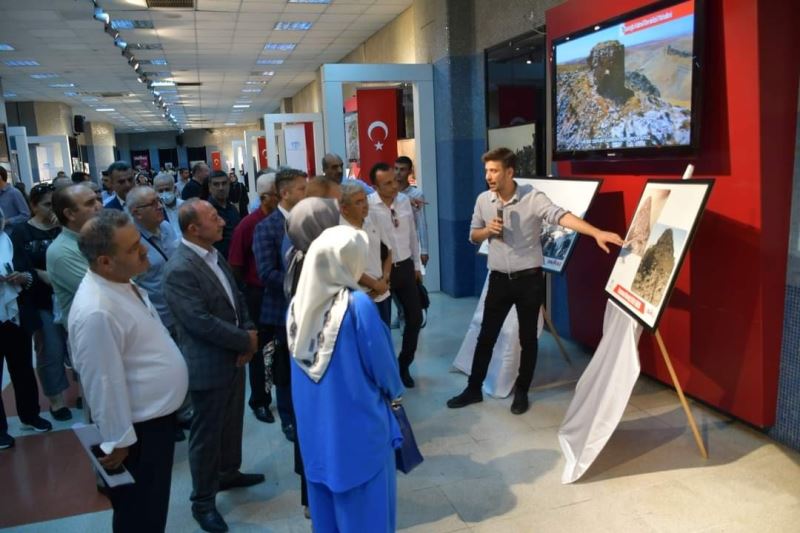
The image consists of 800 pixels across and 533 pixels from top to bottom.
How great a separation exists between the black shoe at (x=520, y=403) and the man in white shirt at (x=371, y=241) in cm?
101

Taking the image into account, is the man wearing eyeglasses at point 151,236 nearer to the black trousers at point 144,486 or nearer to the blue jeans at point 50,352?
the blue jeans at point 50,352

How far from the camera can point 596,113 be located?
3832mm

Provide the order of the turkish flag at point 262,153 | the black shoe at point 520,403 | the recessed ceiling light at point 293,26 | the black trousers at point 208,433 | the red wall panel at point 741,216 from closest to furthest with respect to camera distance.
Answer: the black trousers at point 208,433 < the red wall panel at point 741,216 < the black shoe at point 520,403 < the recessed ceiling light at point 293,26 < the turkish flag at point 262,153

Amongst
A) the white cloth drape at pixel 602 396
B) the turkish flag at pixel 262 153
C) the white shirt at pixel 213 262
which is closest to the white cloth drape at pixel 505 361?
the white cloth drape at pixel 602 396

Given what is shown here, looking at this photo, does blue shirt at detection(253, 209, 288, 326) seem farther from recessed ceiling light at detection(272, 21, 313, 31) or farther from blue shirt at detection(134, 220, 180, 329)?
recessed ceiling light at detection(272, 21, 313, 31)

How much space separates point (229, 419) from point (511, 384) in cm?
195

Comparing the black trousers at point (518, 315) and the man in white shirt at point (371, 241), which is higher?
the man in white shirt at point (371, 241)

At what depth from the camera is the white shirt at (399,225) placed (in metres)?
3.81

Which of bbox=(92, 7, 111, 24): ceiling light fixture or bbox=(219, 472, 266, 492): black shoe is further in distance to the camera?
bbox=(92, 7, 111, 24): ceiling light fixture

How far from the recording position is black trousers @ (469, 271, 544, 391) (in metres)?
3.54

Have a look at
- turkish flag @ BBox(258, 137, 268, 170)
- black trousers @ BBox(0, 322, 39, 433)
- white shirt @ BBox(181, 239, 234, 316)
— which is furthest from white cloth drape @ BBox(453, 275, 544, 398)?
turkish flag @ BBox(258, 137, 268, 170)

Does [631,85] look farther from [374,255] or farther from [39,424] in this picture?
[39,424]

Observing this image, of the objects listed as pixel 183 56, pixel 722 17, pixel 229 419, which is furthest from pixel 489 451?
pixel 183 56

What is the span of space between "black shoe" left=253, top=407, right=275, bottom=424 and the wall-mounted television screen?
8.90 feet
